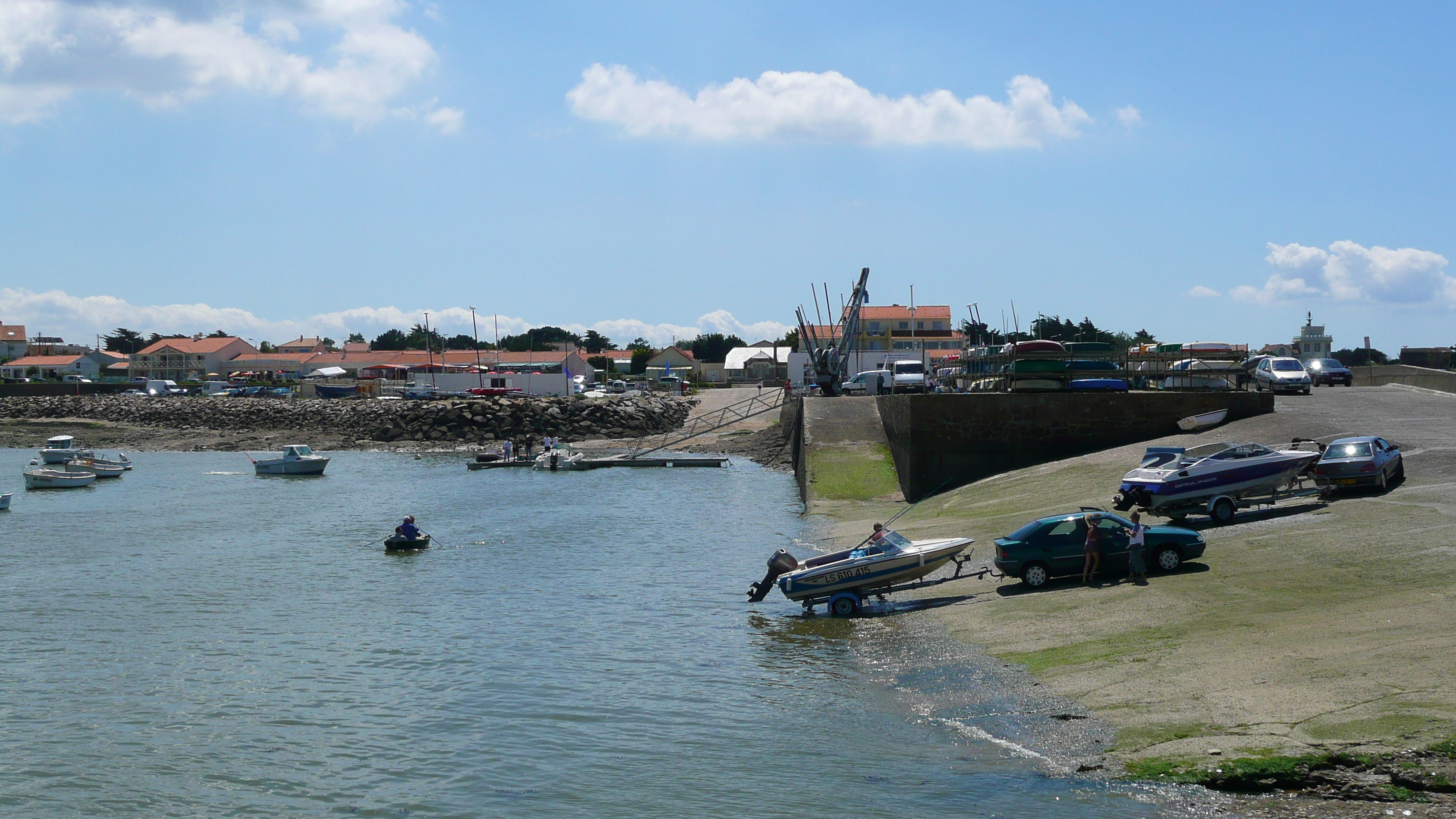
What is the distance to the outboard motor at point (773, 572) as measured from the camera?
23.0 metres

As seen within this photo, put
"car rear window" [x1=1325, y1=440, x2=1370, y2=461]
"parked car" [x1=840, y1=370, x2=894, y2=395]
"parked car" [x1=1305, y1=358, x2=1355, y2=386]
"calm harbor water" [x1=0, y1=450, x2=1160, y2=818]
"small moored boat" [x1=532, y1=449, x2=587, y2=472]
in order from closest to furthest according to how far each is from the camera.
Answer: "calm harbor water" [x1=0, y1=450, x2=1160, y2=818]
"car rear window" [x1=1325, y1=440, x2=1370, y2=461]
"parked car" [x1=1305, y1=358, x2=1355, y2=386]
"parked car" [x1=840, y1=370, x2=894, y2=395]
"small moored boat" [x1=532, y1=449, x2=587, y2=472]

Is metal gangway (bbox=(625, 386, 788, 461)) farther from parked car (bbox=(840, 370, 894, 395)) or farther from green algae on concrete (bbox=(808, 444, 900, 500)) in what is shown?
green algae on concrete (bbox=(808, 444, 900, 500))

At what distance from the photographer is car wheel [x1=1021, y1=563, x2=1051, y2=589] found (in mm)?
20609

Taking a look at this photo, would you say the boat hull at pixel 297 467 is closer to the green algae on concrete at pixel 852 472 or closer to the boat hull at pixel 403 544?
the boat hull at pixel 403 544

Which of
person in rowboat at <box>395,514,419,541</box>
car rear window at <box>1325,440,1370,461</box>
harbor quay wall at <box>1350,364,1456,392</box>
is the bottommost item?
person in rowboat at <box>395,514,419,541</box>

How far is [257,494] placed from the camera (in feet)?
173

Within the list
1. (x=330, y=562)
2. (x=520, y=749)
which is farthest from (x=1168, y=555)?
(x=330, y=562)

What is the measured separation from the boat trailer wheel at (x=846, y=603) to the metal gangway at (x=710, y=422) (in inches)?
1722

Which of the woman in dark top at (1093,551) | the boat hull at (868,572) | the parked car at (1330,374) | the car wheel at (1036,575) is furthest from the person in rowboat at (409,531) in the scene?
the parked car at (1330,374)

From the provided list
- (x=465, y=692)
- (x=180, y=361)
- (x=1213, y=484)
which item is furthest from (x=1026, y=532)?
(x=180, y=361)

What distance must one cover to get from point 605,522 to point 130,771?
2576 centimetres

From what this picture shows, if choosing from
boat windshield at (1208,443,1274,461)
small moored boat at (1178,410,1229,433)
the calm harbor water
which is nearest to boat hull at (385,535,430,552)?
the calm harbor water

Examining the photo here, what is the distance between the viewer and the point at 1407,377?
165ft

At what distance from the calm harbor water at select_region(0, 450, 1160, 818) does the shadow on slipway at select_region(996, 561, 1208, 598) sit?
8.33 feet
